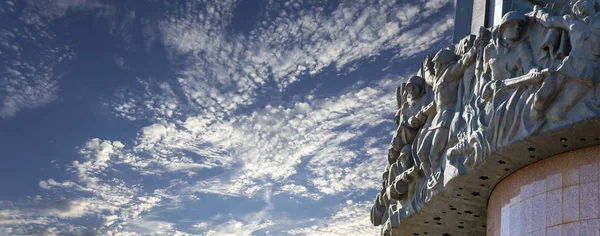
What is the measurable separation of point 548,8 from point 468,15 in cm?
806

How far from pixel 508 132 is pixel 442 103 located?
3.62 metres

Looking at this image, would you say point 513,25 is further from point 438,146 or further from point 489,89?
point 438,146

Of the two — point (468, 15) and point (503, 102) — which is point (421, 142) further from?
point (468, 15)

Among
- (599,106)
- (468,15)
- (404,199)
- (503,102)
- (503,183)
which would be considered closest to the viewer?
(599,106)

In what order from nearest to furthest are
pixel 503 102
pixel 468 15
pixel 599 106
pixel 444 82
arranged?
pixel 599 106 < pixel 503 102 < pixel 444 82 < pixel 468 15

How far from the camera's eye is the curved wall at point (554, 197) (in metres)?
17.7

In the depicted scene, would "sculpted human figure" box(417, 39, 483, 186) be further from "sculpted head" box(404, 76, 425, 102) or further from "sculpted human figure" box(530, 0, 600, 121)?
"sculpted human figure" box(530, 0, 600, 121)

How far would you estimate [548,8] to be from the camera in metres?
19.5

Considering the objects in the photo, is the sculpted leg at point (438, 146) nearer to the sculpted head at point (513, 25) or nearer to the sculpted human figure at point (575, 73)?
the sculpted head at point (513, 25)

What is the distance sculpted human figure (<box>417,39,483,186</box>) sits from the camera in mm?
21562

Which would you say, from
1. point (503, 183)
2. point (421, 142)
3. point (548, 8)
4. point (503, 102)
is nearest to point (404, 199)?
point (421, 142)

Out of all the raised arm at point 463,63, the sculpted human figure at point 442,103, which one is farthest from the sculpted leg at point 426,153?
the raised arm at point 463,63

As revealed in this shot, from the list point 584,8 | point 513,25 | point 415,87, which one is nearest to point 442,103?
point 415,87

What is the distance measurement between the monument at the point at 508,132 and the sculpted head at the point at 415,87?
0.03 metres
